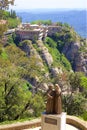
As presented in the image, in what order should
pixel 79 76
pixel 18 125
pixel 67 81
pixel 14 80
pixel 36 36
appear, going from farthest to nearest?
pixel 36 36, pixel 67 81, pixel 79 76, pixel 14 80, pixel 18 125

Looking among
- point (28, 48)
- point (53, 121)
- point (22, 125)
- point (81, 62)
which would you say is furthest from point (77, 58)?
point (53, 121)

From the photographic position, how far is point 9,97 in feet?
71.5

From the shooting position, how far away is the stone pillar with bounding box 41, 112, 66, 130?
12.7 metres

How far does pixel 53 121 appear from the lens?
12.9 m

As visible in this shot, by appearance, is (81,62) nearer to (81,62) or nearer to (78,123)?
(81,62)

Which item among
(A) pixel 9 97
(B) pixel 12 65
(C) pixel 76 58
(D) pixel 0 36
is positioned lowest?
(C) pixel 76 58

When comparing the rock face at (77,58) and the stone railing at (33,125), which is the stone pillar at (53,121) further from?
the rock face at (77,58)

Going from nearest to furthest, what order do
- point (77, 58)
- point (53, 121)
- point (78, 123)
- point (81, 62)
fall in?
point (53, 121)
point (78, 123)
point (81, 62)
point (77, 58)

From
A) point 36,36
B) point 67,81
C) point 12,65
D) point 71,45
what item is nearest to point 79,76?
point 67,81

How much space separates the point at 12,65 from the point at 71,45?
243 feet

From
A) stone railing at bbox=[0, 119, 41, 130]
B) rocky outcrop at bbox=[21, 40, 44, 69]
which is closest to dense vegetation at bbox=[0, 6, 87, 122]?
stone railing at bbox=[0, 119, 41, 130]

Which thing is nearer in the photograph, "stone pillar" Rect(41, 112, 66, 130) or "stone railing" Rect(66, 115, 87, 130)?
"stone pillar" Rect(41, 112, 66, 130)

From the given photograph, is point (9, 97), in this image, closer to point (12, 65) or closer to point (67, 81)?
point (12, 65)

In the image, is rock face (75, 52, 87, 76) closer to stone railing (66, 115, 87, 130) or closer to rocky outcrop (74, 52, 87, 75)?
rocky outcrop (74, 52, 87, 75)
